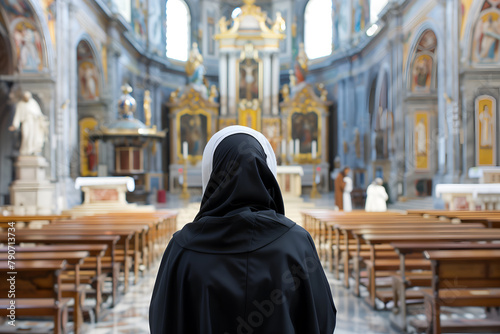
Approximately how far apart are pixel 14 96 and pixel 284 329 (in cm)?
1303

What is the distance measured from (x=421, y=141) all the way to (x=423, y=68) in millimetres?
2471

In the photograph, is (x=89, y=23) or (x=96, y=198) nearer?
(x=96, y=198)

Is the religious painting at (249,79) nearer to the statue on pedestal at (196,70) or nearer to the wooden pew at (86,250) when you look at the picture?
the statue on pedestal at (196,70)

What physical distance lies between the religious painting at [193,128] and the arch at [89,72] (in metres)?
6.59

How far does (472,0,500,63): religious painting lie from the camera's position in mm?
11344

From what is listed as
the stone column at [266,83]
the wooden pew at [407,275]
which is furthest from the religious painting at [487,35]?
the stone column at [266,83]

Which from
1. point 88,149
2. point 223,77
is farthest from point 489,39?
point 223,77

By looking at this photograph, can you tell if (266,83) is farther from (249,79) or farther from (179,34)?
(179,34)

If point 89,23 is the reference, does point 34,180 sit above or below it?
below

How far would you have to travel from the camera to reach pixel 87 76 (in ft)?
54.3

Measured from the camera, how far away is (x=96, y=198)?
471 inches

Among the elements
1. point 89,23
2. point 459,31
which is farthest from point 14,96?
point 459,31

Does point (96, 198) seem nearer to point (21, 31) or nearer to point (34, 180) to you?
point (34, 180)

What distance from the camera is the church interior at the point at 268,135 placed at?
437 cm
